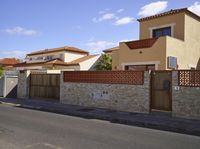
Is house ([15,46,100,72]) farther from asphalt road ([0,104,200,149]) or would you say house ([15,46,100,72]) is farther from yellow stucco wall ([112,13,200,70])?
asphalt road ([0,104,200,149])

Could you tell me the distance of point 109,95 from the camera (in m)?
14.7

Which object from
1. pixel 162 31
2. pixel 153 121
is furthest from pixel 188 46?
pixel 153 121

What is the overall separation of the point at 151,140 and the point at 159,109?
Result: 5.36 m

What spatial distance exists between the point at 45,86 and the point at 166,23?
1096 centimetres

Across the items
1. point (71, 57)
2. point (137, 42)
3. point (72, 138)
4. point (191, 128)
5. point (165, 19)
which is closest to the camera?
point (72, 138)

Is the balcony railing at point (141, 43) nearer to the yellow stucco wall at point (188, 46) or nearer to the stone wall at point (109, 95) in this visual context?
the yellow stucco wall at point (188, 46)

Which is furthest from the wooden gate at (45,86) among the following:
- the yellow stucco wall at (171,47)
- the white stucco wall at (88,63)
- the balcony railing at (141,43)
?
the white stucco wall at (88,63)

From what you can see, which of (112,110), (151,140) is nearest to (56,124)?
(151,140)

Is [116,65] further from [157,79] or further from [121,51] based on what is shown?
[157,79]

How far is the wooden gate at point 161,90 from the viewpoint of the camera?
1251 centimetres

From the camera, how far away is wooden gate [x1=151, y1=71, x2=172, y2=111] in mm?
12508

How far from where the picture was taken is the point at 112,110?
14289 mm

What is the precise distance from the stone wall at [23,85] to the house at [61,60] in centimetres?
1518

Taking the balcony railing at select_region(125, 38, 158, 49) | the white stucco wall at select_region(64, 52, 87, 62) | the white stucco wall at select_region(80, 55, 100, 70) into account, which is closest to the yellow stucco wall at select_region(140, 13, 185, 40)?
the balcony railing at select_region(125, 38, 158, 49)
